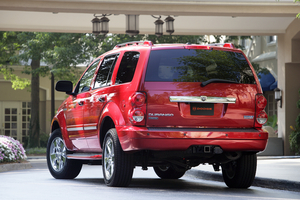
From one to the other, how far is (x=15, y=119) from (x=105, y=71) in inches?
1012

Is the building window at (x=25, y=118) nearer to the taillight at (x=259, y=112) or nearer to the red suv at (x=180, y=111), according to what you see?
the red suv at (x=180, y=111)

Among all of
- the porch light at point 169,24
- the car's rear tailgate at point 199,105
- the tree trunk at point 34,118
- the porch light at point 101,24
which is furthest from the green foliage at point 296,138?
the tree trunk at point 34,118

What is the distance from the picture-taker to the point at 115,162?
7473 mm

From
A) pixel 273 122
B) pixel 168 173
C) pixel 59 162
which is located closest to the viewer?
pixel 59 162

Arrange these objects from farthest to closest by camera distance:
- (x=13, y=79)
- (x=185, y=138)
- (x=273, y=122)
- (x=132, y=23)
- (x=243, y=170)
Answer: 1. (x=13, y=79)
2. (x=273, y=122)
3. (x=132, y=23)
4. (x=243, y=170)
5. (x=185, y=138)

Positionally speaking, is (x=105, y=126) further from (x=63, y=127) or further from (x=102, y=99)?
(x=63, y=127)

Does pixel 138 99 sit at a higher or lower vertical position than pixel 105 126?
higher

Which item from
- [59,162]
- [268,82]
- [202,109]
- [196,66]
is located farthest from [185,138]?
[268,82]

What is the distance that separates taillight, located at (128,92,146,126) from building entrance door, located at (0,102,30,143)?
87.2ft

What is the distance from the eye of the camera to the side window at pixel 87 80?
30.0 feet

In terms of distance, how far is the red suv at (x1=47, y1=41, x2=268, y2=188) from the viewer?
7086mm

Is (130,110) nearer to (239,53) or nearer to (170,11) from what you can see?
(239,53)

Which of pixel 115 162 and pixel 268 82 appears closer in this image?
pixel 115 162

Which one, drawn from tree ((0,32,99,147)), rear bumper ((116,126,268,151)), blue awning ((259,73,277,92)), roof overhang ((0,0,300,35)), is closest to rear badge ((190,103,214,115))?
rear bumper ((116,126,268,151))
